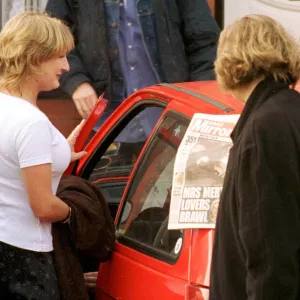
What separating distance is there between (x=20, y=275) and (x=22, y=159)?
0.39 metres

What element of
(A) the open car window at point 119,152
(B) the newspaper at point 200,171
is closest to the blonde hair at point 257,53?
(B) the newspaper at point 200,171

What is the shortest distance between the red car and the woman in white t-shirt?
0.26 m

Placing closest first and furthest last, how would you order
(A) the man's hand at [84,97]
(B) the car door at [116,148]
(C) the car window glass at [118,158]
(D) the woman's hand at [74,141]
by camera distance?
(D) the woman's hand at [74,141], (B) the car door at [116,148], (C) the car window glass at [118,158], (A) the man's hand at [84,97]

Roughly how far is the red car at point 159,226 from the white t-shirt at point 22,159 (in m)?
0.29

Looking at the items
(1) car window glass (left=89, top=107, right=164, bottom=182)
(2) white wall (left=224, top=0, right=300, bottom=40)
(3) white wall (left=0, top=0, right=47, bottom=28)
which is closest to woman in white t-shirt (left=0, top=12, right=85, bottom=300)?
(1) car window glass (left=89, top=107, right=164, bottom=182)

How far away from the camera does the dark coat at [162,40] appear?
16.1ft

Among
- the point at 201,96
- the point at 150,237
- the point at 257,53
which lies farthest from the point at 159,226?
the point at 257,53

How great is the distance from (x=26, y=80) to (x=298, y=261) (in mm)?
1347

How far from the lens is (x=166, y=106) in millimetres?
3641

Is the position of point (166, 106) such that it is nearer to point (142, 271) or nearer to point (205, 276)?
point (142, 271)

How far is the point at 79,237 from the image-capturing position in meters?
3.54

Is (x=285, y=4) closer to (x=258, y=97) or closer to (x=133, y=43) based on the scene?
(x=133, y=43)

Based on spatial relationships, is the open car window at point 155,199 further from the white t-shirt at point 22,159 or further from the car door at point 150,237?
the white t-shirt at point 22,159

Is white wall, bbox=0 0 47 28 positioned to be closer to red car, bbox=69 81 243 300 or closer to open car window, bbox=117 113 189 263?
red car, bbox=69 81 243 300
